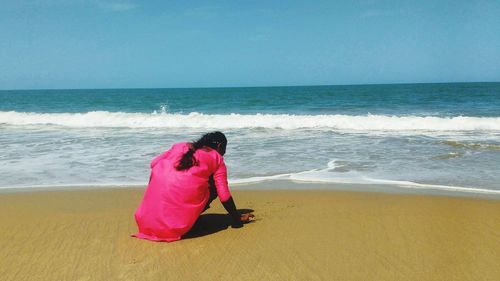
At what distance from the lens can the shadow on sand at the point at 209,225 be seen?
447cm

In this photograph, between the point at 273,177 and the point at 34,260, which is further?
the point at 273,177

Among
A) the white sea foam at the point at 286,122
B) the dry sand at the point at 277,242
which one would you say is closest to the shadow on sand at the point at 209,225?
the dry sand at the point at 277,242

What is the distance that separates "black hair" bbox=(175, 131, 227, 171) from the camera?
413 centimetres

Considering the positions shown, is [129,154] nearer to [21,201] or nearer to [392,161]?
[21,201]

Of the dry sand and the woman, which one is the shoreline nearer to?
the dry sand

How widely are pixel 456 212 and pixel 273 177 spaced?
9.72 ft

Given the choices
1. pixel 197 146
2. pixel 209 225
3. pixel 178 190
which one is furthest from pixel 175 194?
pixel 209 225

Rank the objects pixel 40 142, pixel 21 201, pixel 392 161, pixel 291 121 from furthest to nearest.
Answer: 1. pixel 291 121
2. pixel 40 142
3. pixel 392 161
4. pixel 21 201

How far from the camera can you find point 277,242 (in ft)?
13.6

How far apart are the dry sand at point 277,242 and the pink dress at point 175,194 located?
→ 0.15 metres

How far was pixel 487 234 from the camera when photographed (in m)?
4.27

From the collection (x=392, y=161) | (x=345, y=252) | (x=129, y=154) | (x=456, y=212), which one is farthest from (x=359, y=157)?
(x=345, y=252)

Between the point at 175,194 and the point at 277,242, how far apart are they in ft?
3.34

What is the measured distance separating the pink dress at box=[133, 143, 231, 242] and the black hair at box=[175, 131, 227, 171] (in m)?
0.04
